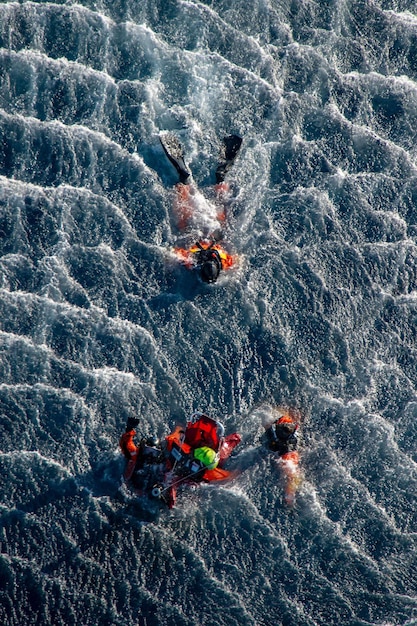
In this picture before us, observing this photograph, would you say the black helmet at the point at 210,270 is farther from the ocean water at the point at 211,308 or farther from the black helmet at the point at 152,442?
the black helmet at the point at 152,442

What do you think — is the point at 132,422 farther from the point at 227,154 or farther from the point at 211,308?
the point at 227,154

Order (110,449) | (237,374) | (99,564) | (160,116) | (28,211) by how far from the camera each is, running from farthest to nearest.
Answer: (160,116)
(28,211)
(237,374)
(110,449)
(99,564)

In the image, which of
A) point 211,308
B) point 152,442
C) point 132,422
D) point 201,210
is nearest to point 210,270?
point 211,308

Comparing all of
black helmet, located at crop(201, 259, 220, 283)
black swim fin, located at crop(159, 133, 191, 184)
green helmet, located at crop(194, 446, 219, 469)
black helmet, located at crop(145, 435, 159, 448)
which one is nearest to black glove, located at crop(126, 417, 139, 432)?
black helmet, located at crop(145, 435, 159, 448)

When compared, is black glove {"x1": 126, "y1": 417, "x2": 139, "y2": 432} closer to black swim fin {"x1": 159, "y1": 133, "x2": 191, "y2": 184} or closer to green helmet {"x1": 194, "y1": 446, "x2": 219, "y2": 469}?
green helmet {"x1": 194, "y1": 446, "x2": 219, "y2": 469}

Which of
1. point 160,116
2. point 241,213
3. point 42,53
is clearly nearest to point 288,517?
point 241,213

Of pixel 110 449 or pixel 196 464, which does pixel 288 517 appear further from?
pixel 110 449
